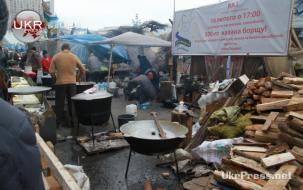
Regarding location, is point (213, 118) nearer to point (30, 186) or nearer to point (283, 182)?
point (283, 182)

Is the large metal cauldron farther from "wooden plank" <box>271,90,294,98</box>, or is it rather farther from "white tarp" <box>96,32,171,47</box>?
"white tarp" <box>96,32,171,47</box>

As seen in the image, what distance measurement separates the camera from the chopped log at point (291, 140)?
4703 millimetres

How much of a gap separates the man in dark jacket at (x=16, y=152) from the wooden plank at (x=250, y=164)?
380cm

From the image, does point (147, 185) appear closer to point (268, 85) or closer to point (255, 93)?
point (255, 93)

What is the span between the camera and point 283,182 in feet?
13.2

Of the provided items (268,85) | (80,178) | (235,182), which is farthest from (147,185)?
(268,85)

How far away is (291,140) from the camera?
4.80 metres

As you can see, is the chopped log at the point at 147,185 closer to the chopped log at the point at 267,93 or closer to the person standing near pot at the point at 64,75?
the chopped log at the point at 267,93

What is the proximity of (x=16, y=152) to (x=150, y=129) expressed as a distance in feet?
15.6

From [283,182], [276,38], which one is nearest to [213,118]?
[283,182]

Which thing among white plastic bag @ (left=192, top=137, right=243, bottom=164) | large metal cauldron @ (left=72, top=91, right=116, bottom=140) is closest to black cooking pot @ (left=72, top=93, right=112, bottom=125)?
large metal cauldron @ (left=72, top=91, right=116, bottom=140)

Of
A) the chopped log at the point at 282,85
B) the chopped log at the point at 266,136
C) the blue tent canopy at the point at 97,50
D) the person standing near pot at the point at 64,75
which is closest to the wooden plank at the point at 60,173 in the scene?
the chopped log at the point at 266,136

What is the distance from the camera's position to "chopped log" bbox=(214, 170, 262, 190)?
4.11 m

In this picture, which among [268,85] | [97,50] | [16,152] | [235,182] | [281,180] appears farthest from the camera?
[97,50]
